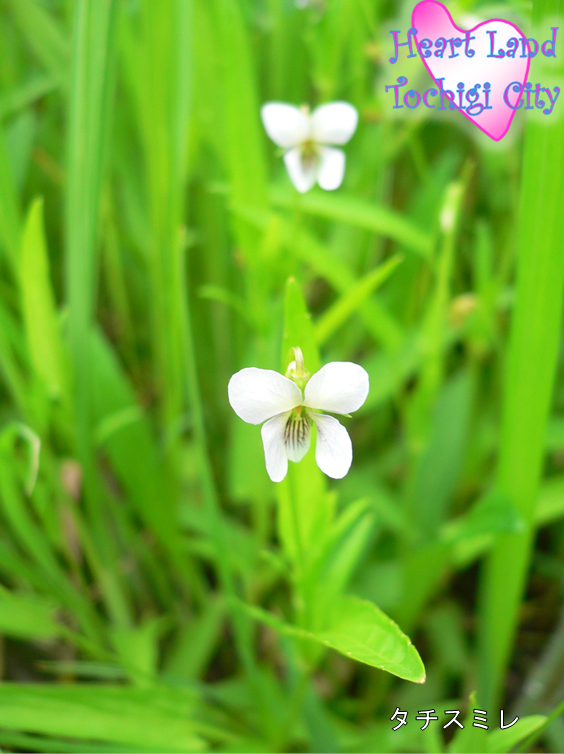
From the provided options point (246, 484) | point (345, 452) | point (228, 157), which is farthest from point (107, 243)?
point (345, 452)

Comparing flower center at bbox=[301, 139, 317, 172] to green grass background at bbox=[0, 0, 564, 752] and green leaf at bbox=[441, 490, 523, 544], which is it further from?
green leaf at bbox=[441, 490, 523, 544]

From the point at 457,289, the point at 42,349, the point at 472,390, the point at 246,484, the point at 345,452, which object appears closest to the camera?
the point at 345,452

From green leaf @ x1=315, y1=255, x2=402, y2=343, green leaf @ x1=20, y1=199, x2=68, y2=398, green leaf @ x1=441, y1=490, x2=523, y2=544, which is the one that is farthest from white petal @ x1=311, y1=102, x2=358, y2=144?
green leaf @ x1=441, y1=490, x2=523, y2=544

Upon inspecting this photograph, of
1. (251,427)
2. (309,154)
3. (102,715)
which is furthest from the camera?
(251,427)

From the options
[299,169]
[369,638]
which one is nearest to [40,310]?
Answer: [299,169]

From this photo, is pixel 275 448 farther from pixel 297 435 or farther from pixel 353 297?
pixel 353 297

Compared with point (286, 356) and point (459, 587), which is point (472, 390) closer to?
point (459, 587)
